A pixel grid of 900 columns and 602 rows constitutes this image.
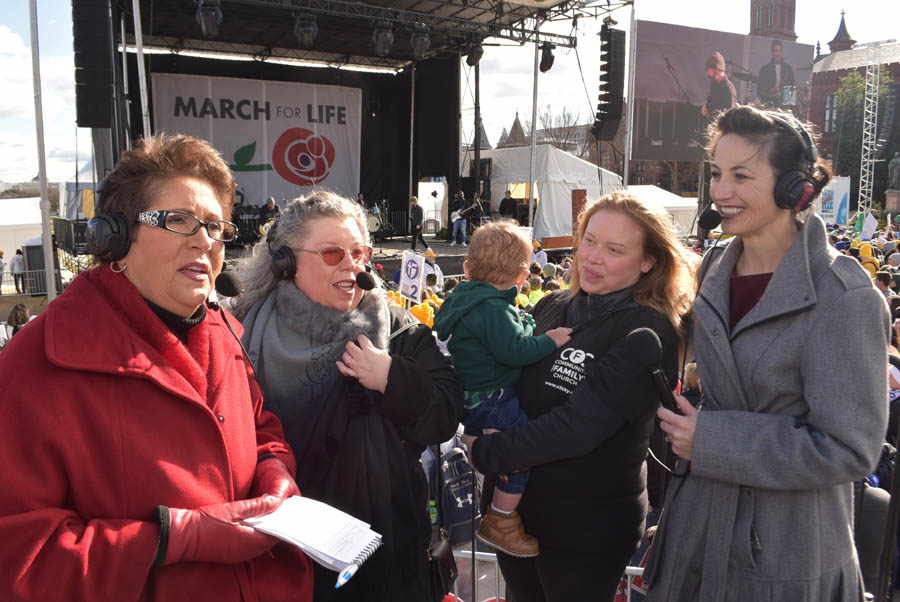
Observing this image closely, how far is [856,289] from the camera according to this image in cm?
142

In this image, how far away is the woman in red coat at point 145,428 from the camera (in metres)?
1.17

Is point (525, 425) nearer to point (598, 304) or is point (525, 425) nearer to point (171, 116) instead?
point (598, 304)

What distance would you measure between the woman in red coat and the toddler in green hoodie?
2.34 ft

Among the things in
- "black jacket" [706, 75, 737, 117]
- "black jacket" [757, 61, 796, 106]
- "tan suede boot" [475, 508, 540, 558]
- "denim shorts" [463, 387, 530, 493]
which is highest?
"black jacket" [757, 61, 796, 106]

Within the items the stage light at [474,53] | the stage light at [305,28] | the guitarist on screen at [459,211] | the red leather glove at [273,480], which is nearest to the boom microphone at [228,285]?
the red leather glove at [273,480]

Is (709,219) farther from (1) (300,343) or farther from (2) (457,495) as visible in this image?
(2) (457,495)

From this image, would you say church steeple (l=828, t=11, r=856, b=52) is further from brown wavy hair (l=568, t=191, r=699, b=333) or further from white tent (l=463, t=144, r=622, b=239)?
brown wavy hair (l=568, t=191, r=699, b=333)

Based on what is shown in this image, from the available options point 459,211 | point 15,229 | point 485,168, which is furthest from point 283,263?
point 15,229


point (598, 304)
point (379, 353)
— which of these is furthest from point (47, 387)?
point (598, 304)

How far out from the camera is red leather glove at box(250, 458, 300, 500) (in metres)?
1.50

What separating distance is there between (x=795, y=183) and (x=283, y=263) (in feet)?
4.73

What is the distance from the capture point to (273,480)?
1.53 metres

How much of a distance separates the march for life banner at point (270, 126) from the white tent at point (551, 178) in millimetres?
5062

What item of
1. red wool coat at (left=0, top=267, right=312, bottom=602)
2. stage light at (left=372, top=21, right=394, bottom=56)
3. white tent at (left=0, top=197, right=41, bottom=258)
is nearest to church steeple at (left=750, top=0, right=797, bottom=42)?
stage light at (left=372, top=21, right=394, bottom=56)
